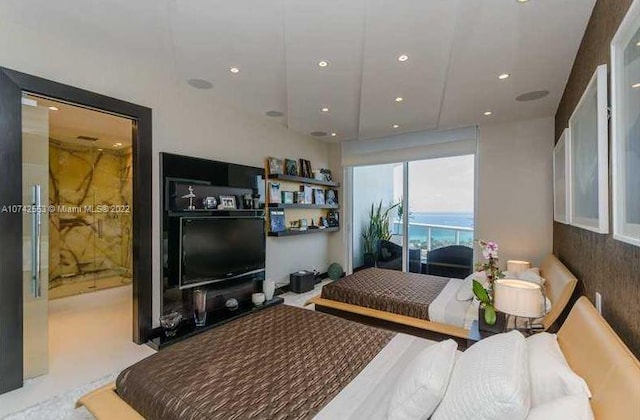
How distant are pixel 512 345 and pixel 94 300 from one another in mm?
5299

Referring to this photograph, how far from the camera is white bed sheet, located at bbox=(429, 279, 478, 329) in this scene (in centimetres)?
259

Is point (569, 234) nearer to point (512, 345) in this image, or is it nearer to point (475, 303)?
point (475, 303)

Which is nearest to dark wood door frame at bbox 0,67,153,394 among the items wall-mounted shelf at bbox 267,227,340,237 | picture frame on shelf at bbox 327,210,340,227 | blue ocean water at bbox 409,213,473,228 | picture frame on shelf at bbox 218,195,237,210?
picture frame on shelf at bbox 218,195,237,210

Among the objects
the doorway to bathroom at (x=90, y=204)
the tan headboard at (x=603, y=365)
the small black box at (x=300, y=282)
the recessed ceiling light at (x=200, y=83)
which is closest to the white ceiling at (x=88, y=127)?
the doorway to bathroom at (x=90, y=204)

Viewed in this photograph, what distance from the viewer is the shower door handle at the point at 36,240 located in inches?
96.2

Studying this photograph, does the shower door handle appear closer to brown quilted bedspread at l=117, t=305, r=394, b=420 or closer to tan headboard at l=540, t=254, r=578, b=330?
brown quilted bedspread at l=117, t=305, r=394, b=420

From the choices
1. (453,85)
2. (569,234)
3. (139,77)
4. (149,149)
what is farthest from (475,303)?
(139,77)

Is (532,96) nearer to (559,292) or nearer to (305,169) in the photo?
(559,292)

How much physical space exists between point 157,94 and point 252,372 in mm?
3113

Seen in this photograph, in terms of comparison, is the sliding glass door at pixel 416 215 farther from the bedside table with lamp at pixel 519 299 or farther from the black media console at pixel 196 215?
the bedside table with lamp at pixel 519 299

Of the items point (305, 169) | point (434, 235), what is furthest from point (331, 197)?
point (434, 235)

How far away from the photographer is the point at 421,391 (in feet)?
4.00

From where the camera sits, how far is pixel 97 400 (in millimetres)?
1628

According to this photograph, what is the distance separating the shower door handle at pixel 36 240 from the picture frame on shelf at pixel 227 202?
5.70 ft
